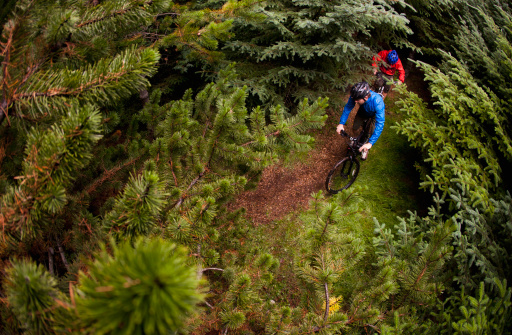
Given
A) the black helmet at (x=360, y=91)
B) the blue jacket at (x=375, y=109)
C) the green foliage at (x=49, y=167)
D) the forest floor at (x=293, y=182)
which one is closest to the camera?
the green foliage at (x=49, y=167)

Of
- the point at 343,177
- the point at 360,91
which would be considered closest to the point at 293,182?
the point at 343,177

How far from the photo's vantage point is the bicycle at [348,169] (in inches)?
219

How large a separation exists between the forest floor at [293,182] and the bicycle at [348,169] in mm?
250

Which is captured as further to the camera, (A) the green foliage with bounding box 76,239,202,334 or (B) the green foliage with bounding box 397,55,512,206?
(B) the green foliage with bounding box 397,55,512,206

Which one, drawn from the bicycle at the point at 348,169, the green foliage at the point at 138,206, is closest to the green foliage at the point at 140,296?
the green foliage at the point at 138,206

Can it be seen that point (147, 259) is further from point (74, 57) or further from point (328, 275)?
point (328, 275)

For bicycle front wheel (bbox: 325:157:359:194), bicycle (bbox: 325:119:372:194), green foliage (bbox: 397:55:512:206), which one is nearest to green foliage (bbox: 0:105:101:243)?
green foliage (bbox: 397:55:512:206)

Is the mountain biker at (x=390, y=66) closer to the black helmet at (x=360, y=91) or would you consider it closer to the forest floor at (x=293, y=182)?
the forest floor at (x=293, y=182)

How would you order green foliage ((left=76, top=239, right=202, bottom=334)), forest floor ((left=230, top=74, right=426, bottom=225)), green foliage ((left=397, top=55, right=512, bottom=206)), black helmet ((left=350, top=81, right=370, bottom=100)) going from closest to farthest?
green foliage ((left=76, top=239, right=202, bottom=334)), green foliage ((left=397, top=55, right=512, bottom=206)), black helmet ((left=350, top=81, right=370, bottom=100)), forest floor ((left=230, top=74, right=426, bottom=225))

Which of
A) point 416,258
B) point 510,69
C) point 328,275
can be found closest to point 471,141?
point 510,69

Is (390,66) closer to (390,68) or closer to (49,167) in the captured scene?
(390,68)

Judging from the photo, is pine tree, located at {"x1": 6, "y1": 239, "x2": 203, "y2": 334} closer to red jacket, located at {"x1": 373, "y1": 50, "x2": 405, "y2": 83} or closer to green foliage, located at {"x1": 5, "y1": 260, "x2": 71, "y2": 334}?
green foliage, located at {"x1": 5, "y1": 260, "x2": 71, "y2": 334}

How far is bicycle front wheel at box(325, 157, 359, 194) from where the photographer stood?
231 inches

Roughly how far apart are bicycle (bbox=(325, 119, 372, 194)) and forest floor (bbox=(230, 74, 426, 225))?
0.82 feet
